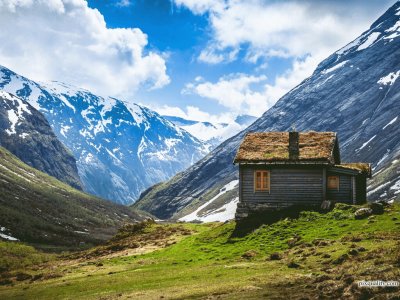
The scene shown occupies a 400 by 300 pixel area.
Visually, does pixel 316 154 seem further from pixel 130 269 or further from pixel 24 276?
pixel 24 276

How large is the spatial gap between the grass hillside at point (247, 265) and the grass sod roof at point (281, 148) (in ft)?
23.4

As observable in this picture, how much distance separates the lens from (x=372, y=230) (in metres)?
32.7

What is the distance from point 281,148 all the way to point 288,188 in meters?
4.64

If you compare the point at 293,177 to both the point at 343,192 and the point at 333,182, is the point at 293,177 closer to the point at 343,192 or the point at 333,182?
the point at 333,182

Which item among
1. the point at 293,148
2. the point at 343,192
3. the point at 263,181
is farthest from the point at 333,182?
the point at 263,181

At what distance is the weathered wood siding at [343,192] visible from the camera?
46.6 meters

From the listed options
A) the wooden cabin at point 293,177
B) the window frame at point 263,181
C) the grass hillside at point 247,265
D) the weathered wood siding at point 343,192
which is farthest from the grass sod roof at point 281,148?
the grass hillside at point 247,265

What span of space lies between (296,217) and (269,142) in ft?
37.4

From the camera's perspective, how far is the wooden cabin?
1842 inches

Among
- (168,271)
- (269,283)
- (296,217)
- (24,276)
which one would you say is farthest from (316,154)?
(24,276)

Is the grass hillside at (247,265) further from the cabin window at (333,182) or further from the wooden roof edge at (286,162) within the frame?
the wooden roof edge at (286,162)

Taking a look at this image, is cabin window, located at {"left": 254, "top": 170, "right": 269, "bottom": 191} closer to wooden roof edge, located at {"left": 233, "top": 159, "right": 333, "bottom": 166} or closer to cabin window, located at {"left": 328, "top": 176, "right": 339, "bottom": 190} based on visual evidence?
wooden roof edge, located at {"left": 233, "top": 159, "right": 333, "bottom": 166}

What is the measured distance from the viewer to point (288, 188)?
47.8m

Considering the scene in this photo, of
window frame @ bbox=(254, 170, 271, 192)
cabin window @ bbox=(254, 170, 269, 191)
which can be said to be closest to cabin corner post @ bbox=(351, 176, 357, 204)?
window frame @ bbox=(254, 170, 271, 192)
